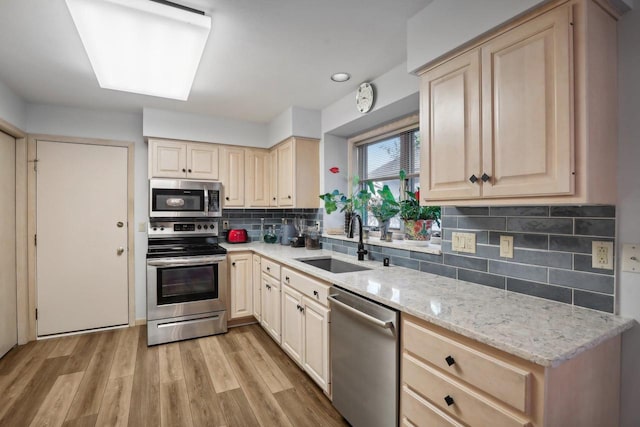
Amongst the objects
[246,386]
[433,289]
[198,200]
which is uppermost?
[198,200]

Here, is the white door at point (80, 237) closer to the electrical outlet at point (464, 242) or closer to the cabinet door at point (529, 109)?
the electrical outlet at point (464, 242)

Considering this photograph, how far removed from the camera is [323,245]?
3.29m

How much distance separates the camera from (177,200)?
11.3 feet

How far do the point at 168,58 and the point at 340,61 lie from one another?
3.77 ft

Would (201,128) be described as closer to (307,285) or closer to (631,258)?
(307,285)

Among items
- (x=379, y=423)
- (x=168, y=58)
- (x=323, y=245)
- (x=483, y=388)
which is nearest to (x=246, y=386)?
(x=379, y=423)

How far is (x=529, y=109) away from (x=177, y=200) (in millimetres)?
3253

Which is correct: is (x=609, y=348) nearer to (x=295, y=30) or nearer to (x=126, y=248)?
(x=295, y=30)

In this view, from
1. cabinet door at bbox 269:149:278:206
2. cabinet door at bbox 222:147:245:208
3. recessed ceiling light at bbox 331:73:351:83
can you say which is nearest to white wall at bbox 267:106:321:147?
cabinet door at bbox 269:149:278:206

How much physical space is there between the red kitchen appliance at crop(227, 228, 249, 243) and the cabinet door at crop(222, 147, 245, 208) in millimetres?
335

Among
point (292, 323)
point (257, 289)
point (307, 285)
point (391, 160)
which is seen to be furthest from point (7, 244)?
point (391, 160)

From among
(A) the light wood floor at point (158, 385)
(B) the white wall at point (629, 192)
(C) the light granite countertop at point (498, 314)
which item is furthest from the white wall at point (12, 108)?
(B) the white wall at point (629, 192)

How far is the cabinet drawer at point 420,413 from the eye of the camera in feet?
3.93

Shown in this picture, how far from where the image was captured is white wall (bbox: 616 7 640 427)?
3.92 ft
